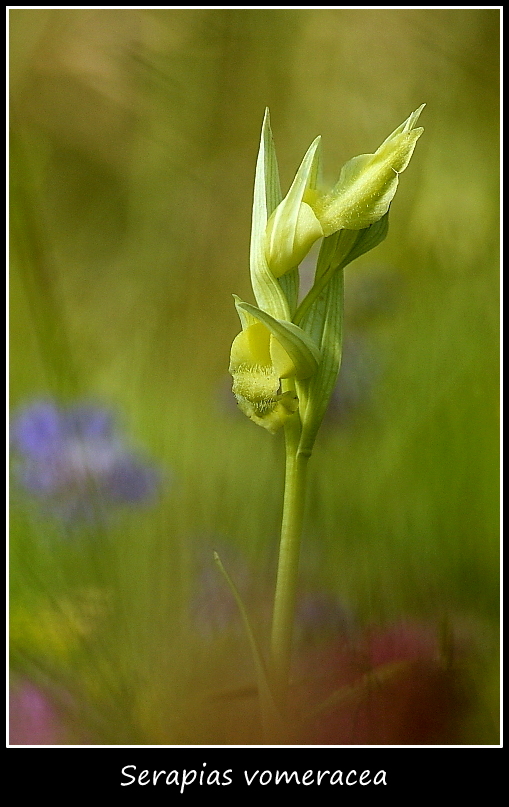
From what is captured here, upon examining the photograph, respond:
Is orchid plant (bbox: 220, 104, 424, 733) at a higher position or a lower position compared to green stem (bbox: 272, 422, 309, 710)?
higher

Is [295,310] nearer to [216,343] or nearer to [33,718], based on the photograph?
[216,343]

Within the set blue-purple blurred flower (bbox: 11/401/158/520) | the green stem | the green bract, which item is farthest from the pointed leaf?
blue-purple blurred flower (bbox: 11/401/158/520)

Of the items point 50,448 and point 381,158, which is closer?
point 381,158

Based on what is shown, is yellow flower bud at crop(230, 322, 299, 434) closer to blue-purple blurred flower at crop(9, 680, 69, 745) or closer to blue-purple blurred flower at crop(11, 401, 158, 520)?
blue-purple blurred flower at crop(11, 401, 158, 520)

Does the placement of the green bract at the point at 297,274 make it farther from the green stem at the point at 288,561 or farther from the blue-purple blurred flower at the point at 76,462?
the blue-purple blurred flower at the point at 76,462
